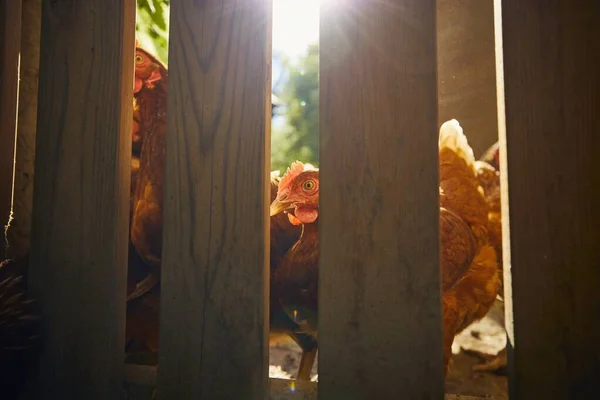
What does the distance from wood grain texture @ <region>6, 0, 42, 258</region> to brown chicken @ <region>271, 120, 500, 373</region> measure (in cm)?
128

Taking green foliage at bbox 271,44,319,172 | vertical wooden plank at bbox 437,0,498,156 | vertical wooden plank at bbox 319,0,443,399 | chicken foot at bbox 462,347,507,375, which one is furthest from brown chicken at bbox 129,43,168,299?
green foliage at bbox 271,44,319,172

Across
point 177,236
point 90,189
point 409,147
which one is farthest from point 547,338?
point 90,189

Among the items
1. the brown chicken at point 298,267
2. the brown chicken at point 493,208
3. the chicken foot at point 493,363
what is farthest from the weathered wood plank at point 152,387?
the chicken foot at point 493,363

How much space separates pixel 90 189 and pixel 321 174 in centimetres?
80

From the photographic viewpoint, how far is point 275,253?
2326mm

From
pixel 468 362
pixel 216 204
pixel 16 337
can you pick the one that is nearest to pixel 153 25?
pixel 216 204

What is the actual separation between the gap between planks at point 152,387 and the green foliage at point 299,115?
12.5 ft

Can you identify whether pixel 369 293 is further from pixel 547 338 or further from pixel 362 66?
pixel 362 66

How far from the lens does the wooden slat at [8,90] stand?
1.60 meters

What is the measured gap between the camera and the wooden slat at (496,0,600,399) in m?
1.00

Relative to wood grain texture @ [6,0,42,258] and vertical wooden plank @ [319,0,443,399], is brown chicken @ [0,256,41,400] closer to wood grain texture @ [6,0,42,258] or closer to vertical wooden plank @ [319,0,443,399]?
wood grain texture @ [6,0,42,258]

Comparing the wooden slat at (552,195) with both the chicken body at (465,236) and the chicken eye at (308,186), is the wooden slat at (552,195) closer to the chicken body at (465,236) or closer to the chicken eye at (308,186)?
the chicken body at (465,236)

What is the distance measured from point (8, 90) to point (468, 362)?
11.6ft

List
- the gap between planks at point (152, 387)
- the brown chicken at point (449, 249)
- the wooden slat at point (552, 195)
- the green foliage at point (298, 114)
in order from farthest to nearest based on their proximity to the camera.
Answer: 1. the green foliage at point (298, 114)
2. the brown chicken at point (449, 249)
3. the gap between planks at point (152, 387)
4. the wooden slat at point (552, 195)
